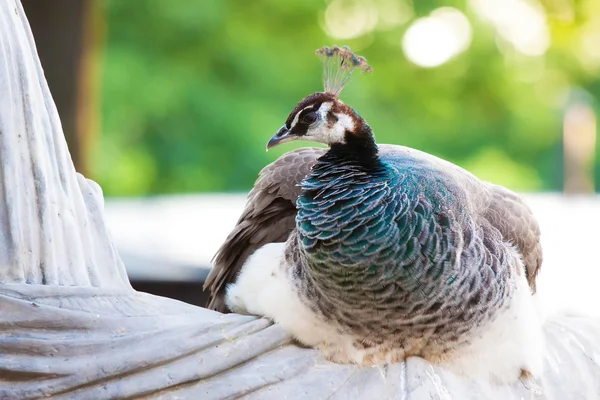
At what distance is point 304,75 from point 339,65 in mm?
4523

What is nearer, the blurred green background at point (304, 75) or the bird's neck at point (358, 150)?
the bird's neck at point (358, 150)

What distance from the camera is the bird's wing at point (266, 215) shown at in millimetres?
2646

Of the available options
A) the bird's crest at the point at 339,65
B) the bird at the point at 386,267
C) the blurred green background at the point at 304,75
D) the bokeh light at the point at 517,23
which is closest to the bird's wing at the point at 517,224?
the bird at the point at 386,267

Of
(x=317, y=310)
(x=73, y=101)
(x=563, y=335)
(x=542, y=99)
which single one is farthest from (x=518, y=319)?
(x=542, y=99)

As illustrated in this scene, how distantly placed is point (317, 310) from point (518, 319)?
0.54m

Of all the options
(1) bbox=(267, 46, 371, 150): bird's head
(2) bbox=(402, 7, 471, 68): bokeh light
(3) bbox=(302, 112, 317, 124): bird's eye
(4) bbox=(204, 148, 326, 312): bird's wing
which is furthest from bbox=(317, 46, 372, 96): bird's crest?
(2) bbox=(402, 7, 471, 68): bokeh light

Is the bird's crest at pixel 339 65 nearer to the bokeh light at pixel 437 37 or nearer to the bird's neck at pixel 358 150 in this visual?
the bird's neck at pixel 358 150

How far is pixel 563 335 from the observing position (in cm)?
249

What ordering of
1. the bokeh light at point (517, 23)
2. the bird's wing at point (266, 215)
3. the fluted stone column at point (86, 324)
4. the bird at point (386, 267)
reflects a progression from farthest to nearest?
the bokeh light at point (517, 23) → the bird's wing at point (266, 215) → the bird at point (386, 267) → the fluted stone column at point (86, 324)

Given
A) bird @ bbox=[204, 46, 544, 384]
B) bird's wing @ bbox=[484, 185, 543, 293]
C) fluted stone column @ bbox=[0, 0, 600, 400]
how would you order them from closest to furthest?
fluted stone column @ bbox=[0, 0, 600, 400]
bird @ bbox=[204, 46, 544, 384]
bird's wing @ bbox=[484, 185, 543, 293]

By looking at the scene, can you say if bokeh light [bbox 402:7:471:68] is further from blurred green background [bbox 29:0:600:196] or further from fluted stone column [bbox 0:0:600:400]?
fluted stone column [bbox 0:0:600:400]

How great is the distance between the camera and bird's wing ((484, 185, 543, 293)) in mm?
2512

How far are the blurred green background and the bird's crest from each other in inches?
162

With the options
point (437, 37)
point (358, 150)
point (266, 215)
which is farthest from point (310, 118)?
point (437, 37)
